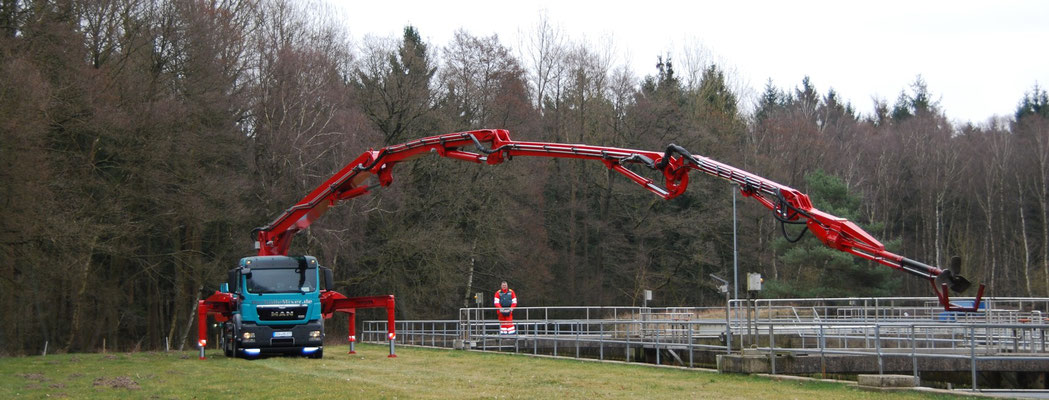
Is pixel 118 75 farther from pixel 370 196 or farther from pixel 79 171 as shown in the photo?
pixel 370 196

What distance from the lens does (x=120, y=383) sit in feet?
57.9

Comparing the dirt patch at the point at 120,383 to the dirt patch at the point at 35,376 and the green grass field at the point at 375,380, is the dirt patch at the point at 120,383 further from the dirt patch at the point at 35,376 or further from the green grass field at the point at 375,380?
the dirt patch at the point at 35,376

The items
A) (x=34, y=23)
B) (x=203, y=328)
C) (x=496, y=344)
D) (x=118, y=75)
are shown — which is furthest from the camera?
(x=118, y=75)

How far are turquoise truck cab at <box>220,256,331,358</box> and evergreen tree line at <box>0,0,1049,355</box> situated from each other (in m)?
7.48

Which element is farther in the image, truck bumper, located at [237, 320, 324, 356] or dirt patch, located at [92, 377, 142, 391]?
truck bumper, located at [237, 320, 324, 356]

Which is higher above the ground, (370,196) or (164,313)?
(370,196)

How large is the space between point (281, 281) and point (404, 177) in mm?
→ 24609

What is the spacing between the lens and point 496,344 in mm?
34531

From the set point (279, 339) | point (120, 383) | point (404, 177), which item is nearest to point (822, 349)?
point (279, 339)

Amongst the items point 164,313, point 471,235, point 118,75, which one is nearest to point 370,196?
point 471,235

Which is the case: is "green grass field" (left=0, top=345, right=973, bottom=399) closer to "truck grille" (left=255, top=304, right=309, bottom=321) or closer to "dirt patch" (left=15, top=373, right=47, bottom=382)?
"dirt patch" (left=15, top=373, right=47, bottom=382)

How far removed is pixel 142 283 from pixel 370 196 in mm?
10555

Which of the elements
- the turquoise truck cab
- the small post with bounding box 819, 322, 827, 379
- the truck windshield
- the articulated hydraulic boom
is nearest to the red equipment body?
the articulated hydraulic boom

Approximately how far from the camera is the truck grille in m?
24.4
